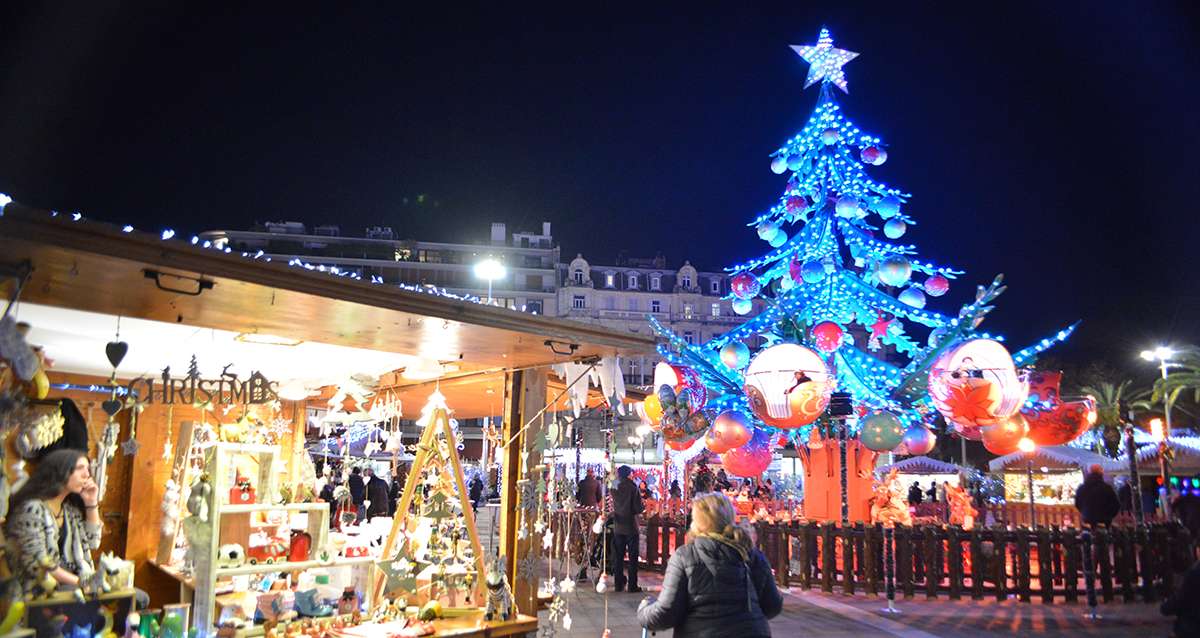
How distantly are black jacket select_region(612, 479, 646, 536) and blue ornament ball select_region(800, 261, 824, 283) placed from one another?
4.66 metres

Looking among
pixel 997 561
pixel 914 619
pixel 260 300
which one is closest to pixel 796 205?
pixel 997 561

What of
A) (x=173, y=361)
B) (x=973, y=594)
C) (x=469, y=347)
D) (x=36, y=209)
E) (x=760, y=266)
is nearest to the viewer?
(x=36, y=209)

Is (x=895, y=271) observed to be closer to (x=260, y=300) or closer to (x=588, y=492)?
(x=588, y=492)

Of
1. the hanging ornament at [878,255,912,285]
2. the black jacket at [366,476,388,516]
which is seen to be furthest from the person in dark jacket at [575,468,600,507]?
the hanging ornament at [878,255,912,285]

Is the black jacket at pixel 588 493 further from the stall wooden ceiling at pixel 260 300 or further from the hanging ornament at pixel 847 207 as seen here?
the stall wooden ceiling at pixel 260 300

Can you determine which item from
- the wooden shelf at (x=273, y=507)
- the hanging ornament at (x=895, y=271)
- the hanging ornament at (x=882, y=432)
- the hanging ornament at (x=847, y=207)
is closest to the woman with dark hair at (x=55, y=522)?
the wooden shelf at (x=273, y=507)

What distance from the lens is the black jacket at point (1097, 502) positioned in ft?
39.7

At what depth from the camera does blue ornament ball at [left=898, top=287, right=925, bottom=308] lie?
43.5 feet

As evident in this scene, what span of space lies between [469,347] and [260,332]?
1.46 m

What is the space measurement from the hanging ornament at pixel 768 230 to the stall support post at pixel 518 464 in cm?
844

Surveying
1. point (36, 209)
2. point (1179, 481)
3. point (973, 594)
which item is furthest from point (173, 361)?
point (1179, 481)

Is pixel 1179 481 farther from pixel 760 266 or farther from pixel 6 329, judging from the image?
pixel 6 329

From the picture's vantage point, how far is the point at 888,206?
512 inches

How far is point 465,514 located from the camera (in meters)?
5.94
